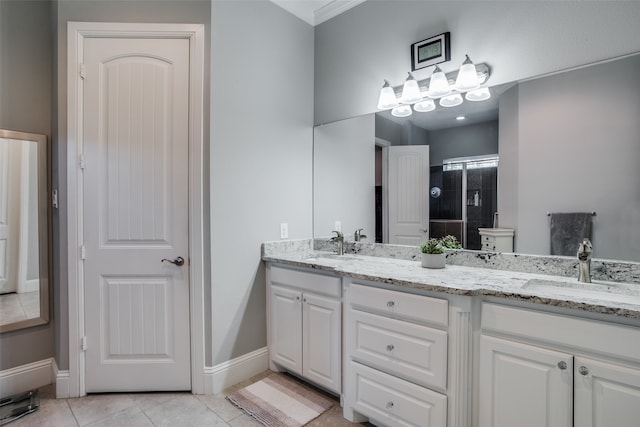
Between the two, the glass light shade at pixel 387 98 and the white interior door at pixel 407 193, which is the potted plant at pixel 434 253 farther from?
the glass light shade at pixel 387 98

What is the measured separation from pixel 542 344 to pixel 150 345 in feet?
7.25

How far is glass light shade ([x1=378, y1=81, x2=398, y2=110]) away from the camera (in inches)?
92.3

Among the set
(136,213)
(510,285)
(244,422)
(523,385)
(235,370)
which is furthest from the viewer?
(235,370)

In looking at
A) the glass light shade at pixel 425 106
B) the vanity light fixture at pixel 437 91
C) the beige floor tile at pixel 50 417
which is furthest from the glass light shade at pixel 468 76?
the beige floor tile at pixel 50 417

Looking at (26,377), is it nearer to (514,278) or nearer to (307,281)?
(307,281)

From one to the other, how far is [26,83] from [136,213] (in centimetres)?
118

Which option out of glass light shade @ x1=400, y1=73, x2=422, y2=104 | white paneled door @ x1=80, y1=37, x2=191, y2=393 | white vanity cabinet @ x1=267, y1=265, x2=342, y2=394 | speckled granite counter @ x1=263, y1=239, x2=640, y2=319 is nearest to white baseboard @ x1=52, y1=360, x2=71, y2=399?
white paneled door @ x1=80, y1=37, x2=191, y2=393

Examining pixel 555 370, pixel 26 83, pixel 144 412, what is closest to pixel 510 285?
pixel 555 370

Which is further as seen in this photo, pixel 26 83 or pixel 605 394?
pixel 26 83

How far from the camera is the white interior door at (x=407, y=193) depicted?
229 cm

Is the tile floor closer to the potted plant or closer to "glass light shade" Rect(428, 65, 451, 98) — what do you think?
the potted plant

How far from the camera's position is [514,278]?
67.2 inches

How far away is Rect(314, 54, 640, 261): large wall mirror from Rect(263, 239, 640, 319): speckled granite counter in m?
0.08

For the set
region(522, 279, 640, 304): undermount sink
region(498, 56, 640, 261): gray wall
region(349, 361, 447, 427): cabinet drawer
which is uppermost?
region(498, 56, 640, 261): gray wall
